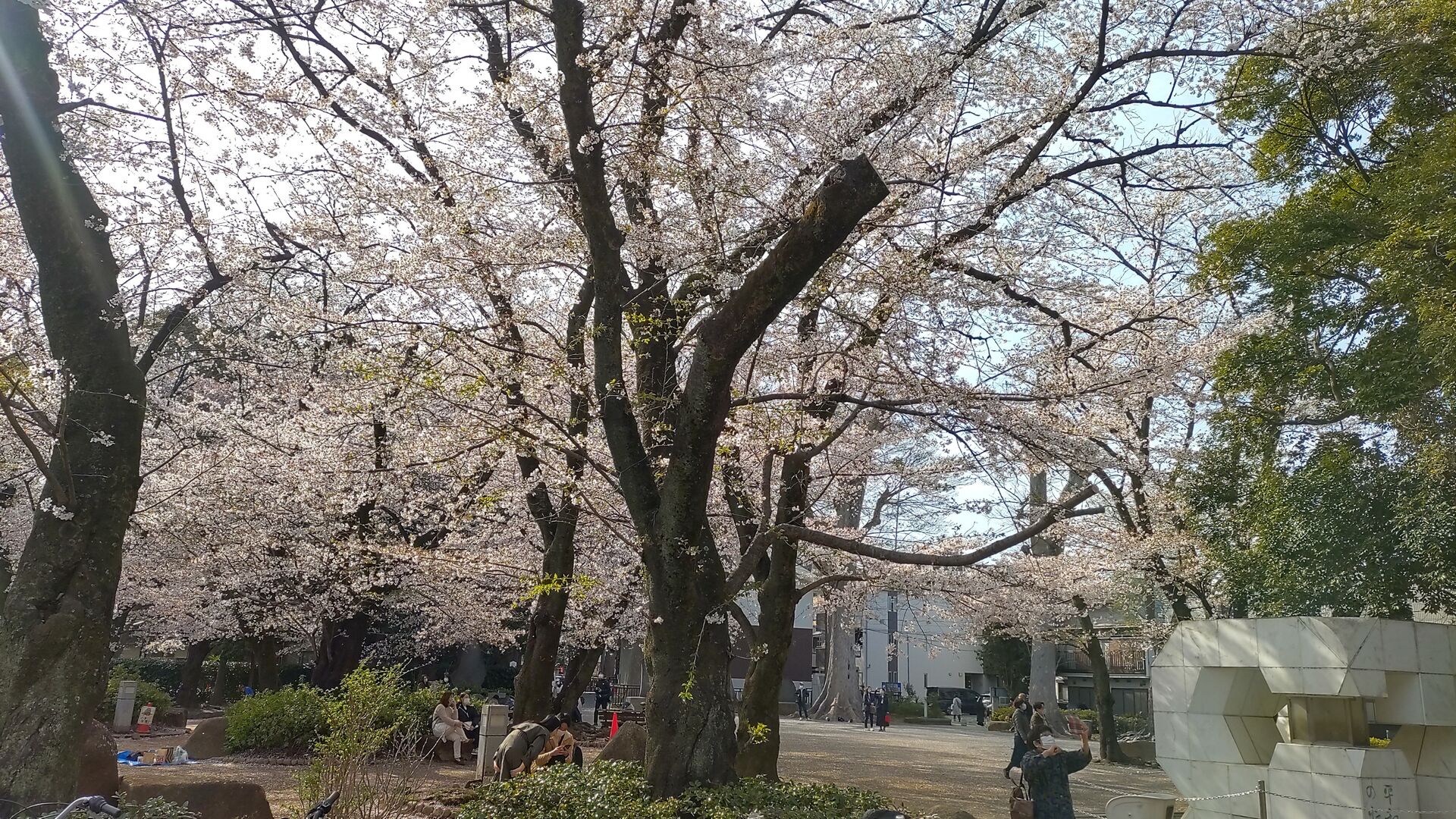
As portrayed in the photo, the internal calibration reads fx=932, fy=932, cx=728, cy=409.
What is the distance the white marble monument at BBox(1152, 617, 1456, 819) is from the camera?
7.64 meters

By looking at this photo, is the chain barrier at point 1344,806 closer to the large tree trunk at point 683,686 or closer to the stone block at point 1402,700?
the stone block at point 1402,700

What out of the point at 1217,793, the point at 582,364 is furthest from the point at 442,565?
the point at 1217,793

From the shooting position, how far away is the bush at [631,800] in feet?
18.7

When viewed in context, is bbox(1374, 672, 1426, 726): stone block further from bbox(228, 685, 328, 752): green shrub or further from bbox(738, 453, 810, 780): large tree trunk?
bbox(228, 685, 328, 752): green shrub

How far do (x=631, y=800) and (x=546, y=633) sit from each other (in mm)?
5433

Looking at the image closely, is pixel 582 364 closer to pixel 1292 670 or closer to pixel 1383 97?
pixel 1292 670

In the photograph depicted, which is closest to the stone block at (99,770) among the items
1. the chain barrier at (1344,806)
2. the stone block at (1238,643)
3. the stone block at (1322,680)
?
the chain barrier at (1344,806)

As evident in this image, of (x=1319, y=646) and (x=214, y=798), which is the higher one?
(x=1319, y=646)

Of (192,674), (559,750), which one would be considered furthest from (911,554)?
(192,674)

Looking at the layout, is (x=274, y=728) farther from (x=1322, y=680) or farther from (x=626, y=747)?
(x=1322, y=680)

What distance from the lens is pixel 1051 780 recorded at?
23.5ft

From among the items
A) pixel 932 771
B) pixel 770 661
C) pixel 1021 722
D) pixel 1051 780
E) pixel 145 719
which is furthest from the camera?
pixel 145 719

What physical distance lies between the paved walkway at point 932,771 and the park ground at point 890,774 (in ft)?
0.05

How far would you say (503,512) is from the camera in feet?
51.6
